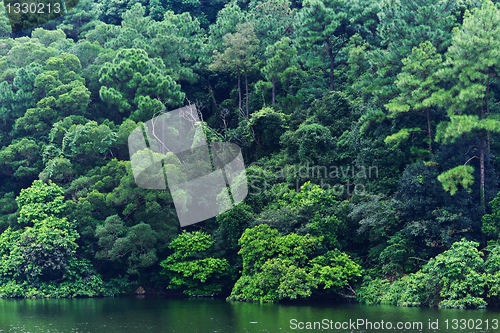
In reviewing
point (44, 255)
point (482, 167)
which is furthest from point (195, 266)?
point (482, 167)

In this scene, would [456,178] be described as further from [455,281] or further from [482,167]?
[455,281]

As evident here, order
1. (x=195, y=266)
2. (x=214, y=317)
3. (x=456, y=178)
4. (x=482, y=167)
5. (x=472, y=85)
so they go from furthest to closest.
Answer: (x=195, y=266) → (x=482, y=167) → (x=472, y=85) → (x=456, y=178) → (x=214, y=317)

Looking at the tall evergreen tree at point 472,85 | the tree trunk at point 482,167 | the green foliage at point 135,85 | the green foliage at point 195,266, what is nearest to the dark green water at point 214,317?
the green foliage at point 195,266

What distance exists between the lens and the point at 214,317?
18.3 m

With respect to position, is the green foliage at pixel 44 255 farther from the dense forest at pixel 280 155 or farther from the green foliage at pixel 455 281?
the green foliage at pixel 455 281

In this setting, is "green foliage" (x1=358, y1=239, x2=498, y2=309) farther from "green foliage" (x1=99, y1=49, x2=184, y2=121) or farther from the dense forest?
"green foliage" (x1=99, y1=49, x2=184, y2=121)

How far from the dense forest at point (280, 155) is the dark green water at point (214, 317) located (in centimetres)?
217

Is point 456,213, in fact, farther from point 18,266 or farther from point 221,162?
point 18,266

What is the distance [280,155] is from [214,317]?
13064 mm

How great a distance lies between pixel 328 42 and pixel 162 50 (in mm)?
10776

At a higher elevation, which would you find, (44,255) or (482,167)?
(482,167)

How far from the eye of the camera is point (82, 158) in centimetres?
3189

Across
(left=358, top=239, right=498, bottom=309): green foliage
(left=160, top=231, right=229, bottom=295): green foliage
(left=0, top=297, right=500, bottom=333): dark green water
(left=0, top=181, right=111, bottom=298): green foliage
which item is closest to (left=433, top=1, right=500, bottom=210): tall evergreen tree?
(left=358, top=239, right=498, bottom=309): green foliage

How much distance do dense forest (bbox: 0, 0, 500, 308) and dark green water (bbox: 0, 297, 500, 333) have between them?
85.3 inches
